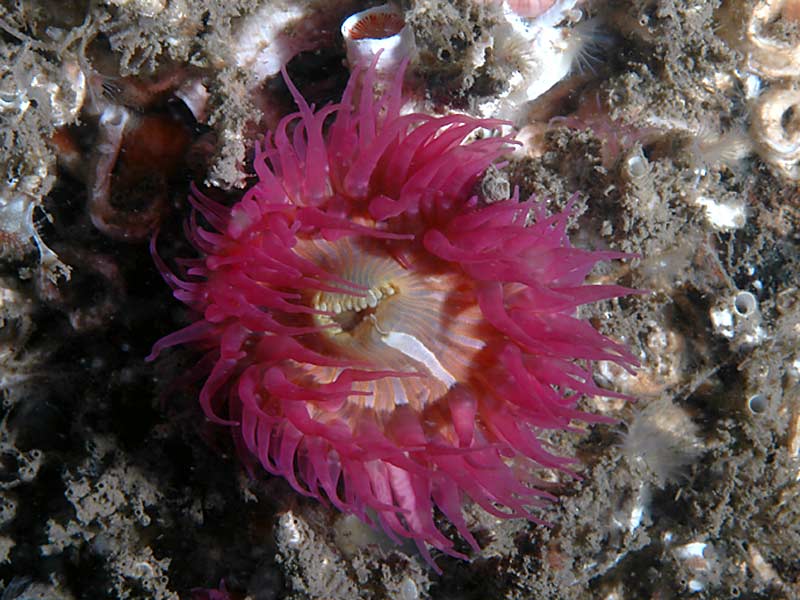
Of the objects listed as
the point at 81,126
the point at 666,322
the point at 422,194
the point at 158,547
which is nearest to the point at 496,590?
the point at 666,322

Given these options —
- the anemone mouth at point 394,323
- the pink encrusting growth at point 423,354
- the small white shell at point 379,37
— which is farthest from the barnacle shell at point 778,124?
the small white shell at point 379,37

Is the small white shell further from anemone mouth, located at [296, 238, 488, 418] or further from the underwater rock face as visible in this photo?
anemone mouth, located at [296, 238, 488, 418]

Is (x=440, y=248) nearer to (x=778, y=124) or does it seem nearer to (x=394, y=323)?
(x=394, y=323)

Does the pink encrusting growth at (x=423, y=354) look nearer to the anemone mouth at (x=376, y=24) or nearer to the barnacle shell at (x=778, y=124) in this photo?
the anemone mouth at (x=376, y=24)

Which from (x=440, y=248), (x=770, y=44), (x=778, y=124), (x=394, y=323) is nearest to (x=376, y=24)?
(x=440, y=248)

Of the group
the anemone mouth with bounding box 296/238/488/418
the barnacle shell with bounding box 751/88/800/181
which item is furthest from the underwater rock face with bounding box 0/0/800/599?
the anemone mouth with bounding box 296/238/488/418

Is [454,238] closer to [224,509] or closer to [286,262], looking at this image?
[286,262]
